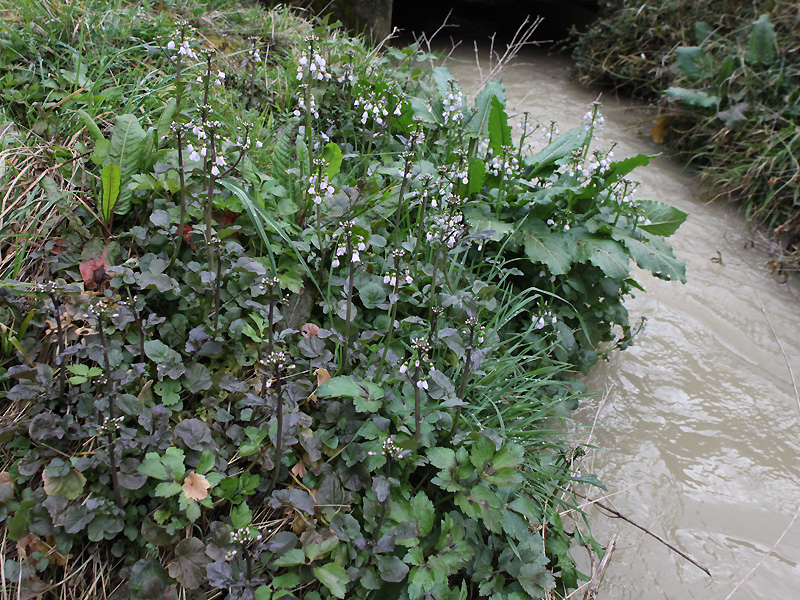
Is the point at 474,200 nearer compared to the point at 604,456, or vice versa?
the point at 604,456

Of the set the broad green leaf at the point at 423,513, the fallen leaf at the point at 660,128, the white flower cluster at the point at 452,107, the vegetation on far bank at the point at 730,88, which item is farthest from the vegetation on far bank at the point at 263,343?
the fallen leaf at the point at 660,128

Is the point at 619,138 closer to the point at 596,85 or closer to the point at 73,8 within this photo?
the point at 596,85

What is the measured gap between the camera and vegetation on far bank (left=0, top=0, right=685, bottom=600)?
154 cm

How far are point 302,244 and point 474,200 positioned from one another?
3.53ft

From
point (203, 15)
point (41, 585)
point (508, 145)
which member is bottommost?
point (41, 585)

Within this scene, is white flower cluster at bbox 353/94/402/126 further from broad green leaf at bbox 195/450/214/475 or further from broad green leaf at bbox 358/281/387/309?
broad green leaf at bbox 195/450/214/475

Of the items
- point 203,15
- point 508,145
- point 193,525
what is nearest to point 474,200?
point 508,145

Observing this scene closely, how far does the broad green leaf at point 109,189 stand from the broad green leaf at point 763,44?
5.07m

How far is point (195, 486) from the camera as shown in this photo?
1.54 meters

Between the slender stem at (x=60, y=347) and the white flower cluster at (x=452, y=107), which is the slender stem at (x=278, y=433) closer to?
the slender stem at (x=60, y=347)

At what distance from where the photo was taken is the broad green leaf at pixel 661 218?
2.87 metres

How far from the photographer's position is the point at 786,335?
339 centimetres

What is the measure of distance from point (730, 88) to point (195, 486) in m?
5.28

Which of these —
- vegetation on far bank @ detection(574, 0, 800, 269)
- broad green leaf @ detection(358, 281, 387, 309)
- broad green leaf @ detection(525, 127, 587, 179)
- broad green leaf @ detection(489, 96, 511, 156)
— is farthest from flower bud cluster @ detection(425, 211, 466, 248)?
vegetation on far bank @ detection(574, 0, 800, 269)
